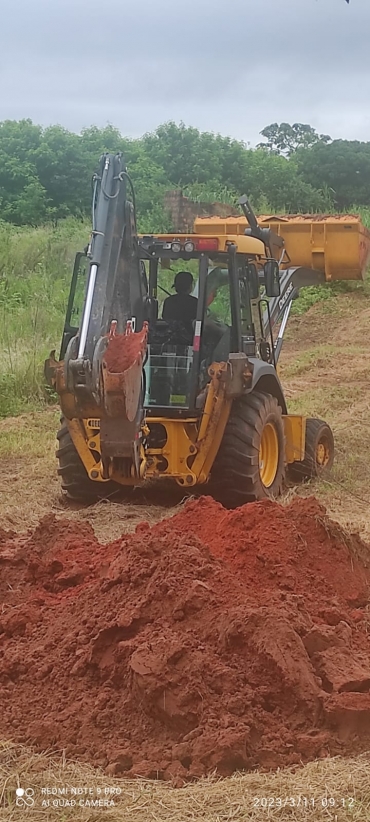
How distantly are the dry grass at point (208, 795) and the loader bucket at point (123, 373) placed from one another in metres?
2.34

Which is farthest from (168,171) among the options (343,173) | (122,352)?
(122,352)

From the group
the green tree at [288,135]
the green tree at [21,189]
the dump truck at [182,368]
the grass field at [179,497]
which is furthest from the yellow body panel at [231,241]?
the green tree at [288,135]

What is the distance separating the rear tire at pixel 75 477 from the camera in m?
7.91

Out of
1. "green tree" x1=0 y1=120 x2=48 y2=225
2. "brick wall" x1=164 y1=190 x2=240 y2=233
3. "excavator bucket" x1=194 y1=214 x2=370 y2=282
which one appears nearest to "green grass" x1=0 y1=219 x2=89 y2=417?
"green tree" x1=0 y1=120 x2=48 y2=225

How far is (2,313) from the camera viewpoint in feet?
52.7

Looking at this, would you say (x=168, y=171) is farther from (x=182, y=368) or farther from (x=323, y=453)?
(x=182, y=368)

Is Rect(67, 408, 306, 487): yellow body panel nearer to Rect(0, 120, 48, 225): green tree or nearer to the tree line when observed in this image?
the tree line

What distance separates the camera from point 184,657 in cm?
402

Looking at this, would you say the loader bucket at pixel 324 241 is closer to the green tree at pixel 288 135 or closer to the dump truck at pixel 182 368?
the dump truck at pixel 182 368

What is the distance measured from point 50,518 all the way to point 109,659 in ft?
6.49

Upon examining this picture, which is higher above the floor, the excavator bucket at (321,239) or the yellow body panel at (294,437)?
the excavator bucket at (321,239)

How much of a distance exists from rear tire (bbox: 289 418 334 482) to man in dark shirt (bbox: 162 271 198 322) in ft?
5.85

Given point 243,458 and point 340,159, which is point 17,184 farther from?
point 243,458

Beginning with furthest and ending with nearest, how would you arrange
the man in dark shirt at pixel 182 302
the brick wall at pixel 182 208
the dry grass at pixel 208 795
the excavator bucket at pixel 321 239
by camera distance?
1. the brick wall at pixel 182 208
2. the excavator bucket at pixel 321 239
3. the man in dark shirt at pixel 182 302
4. the dry grass at pixel 208 795
